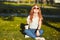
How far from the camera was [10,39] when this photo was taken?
336 inches

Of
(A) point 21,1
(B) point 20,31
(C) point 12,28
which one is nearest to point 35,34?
(B) point 20,31

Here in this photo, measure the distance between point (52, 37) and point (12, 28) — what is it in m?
2.28

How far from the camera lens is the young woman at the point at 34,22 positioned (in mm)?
8570

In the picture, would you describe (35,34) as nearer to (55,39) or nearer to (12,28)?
(55,39)

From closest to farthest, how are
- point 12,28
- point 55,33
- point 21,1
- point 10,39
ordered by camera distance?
point 10,39 < point 55,33 < point 12,28 < point 21,1

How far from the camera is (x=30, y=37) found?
8.70m

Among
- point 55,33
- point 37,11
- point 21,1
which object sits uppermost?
point 37,11

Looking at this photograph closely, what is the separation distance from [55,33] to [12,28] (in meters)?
2.05

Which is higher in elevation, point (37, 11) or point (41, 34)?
point (37, 11)

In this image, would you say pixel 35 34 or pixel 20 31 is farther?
pixel 20 31

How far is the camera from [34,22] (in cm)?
880

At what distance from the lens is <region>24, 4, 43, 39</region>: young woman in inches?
337

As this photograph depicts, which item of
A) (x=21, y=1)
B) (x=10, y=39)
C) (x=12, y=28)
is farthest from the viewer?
(x=21, y=1)

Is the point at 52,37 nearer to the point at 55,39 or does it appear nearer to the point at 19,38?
the point at 55,39
